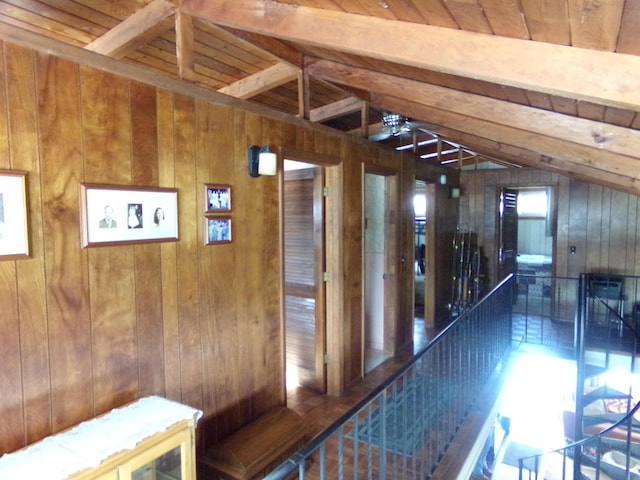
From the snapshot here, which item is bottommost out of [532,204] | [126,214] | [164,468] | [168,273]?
[164,468]

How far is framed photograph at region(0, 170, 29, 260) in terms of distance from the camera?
4.98 ft

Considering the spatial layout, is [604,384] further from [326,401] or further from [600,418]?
[326,401]

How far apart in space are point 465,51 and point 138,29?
67.0 inches

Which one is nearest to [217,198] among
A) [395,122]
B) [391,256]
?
[395,122]

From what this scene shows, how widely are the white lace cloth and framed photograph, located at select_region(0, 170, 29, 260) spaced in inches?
28.3

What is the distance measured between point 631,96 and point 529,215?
9379 mm

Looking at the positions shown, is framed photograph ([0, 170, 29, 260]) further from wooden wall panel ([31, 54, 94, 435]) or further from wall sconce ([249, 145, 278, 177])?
wall sconce ([249, 145, 278, 177])

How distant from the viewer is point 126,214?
1.92 m

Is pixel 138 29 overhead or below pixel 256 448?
overhead

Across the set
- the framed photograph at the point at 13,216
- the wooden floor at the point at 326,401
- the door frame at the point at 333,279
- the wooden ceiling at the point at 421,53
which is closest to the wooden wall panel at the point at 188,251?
the wooden ceiling at the point at 421,53

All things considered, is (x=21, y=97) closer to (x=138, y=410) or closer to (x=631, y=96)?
(x=138, y=410)

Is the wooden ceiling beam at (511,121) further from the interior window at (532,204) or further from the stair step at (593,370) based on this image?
the interior window at (532,204)

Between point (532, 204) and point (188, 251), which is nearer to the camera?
point (188, 251)

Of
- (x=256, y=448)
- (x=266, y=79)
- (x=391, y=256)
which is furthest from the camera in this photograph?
(x=391, y=256)
